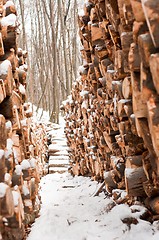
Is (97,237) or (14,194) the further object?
(97,237)

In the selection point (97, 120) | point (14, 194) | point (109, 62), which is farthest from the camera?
point (97, 120)

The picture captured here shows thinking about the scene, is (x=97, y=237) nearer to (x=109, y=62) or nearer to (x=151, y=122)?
(x=151, y=122)

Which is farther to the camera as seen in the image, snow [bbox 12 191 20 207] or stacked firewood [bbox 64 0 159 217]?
snow [bbox 12 191 20 207]

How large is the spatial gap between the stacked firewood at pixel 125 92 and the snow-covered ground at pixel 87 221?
25 cm

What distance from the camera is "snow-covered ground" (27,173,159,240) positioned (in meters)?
2.94

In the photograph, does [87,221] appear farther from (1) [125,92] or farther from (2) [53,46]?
(2) [53,46]

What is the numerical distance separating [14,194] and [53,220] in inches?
59.1

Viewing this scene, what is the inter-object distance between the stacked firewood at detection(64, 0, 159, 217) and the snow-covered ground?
245 mm

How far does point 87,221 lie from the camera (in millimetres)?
3854

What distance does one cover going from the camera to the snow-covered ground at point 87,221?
2.94 metres

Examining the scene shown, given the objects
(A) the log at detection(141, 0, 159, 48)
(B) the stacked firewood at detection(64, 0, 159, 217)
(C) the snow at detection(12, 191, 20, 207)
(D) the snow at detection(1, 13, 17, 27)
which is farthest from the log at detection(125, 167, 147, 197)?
(D) the snow at detection(1, 13, 17, 27)

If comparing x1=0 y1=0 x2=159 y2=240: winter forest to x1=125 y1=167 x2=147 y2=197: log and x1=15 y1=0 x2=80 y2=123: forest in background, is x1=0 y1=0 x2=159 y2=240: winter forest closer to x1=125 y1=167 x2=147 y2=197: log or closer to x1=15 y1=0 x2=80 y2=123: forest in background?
x1=125 y1=167 x2=147 y2=197: log

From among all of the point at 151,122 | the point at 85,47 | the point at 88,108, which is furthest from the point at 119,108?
the point at 88,108

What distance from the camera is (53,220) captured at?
4105mm
